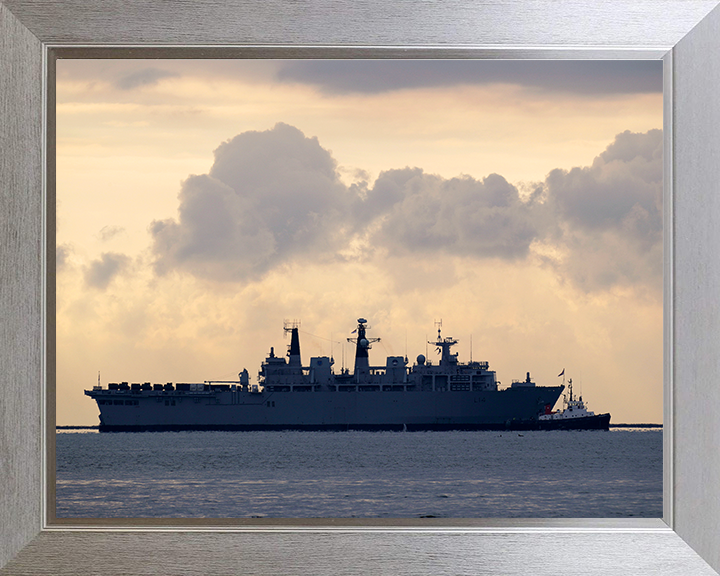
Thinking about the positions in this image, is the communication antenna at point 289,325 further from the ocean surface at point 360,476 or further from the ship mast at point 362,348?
the ocean surface at point 360,476

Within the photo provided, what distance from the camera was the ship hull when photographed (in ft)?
80.0

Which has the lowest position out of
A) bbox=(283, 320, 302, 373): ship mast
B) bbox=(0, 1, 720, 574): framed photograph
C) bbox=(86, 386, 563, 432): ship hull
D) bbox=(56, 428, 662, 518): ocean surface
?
bbox=(56, 428, 662, 518): ocean surface

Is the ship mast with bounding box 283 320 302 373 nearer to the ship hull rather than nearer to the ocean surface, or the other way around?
the ship hull

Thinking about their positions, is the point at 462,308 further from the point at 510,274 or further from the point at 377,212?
the point at 377,212

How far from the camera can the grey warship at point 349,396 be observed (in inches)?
941

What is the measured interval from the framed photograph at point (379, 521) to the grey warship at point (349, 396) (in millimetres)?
22266

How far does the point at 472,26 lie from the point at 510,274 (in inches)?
923

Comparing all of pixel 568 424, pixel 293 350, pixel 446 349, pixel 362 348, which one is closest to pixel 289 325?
pixel 293 350

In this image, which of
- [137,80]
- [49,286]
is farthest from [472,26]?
[137,80]

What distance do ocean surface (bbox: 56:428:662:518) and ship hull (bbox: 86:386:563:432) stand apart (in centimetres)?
81

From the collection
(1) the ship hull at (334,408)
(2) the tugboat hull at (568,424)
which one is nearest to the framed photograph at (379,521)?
(1) the ship hull at (334,408)

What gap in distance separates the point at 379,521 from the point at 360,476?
18.0 meters

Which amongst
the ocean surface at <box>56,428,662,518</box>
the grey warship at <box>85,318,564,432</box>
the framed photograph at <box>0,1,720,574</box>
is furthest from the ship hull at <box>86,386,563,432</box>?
the framed photograph at <box>0,1,720,574</box>

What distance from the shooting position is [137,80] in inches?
963
